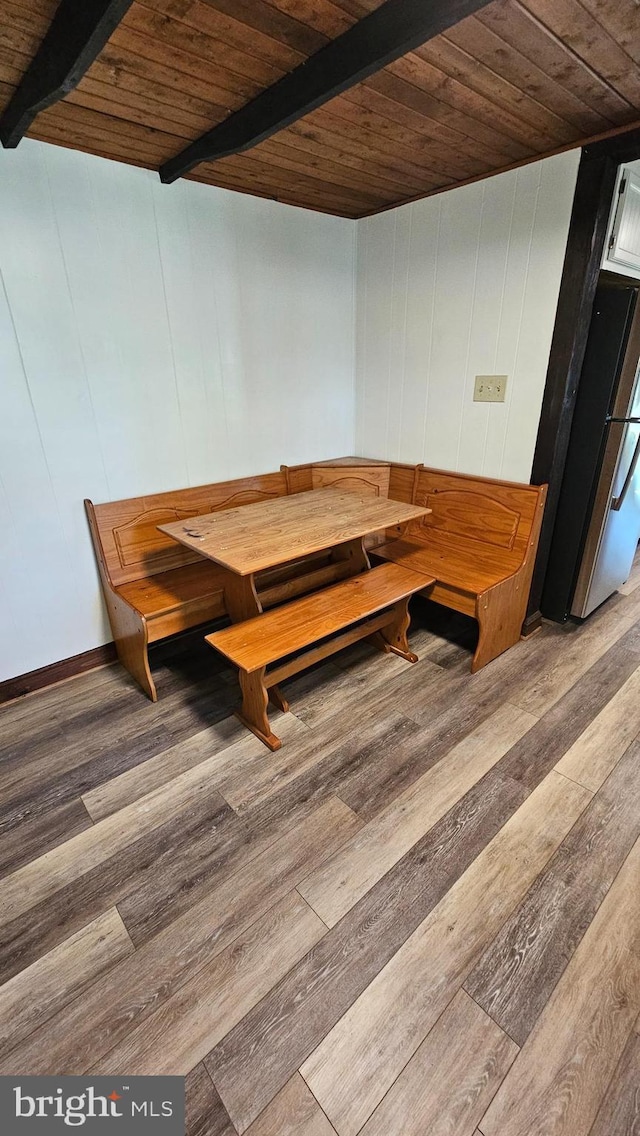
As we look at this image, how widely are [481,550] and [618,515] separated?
2.48 ft

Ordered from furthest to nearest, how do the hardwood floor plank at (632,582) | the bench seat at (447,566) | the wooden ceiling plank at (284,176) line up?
the hardwood floor plank at (632,582), the bench seat at (447,566), the wooden ceiling plank at (284,176)

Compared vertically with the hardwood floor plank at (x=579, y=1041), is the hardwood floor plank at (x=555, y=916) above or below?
above

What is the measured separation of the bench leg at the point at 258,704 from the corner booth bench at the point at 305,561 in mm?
497

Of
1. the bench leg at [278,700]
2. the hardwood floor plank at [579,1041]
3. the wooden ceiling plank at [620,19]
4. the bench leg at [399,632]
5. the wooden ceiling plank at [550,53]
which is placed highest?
the wooden ceiling plank at [550,53]

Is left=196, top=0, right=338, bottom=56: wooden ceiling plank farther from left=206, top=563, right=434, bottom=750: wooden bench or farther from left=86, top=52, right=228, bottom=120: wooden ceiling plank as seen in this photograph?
left=206, top=563, right=434, bottom=750: wooden bench

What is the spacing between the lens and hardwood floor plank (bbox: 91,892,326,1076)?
1.08 m

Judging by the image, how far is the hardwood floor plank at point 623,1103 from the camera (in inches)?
38.3

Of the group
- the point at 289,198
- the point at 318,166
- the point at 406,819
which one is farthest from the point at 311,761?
the point at 289,198

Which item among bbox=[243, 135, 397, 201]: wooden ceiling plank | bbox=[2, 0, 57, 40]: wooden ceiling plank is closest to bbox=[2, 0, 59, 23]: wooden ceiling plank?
bbox=[2, 0, 57, 40]: wooden ceiling plank

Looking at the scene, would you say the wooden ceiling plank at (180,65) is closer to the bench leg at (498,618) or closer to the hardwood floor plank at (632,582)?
the bench leg at (498,618)

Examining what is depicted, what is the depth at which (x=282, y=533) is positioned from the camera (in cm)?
209

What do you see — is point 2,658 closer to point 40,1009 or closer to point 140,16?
point 40,1009

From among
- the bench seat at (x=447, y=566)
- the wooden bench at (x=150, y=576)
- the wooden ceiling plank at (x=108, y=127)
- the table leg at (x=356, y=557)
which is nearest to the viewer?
the wooden ceiling plank at (x=108, y=127)

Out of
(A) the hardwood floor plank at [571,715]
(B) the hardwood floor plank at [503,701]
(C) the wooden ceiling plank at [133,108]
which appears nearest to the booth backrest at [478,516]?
(B) the hardwood floor plank at [503,701]
